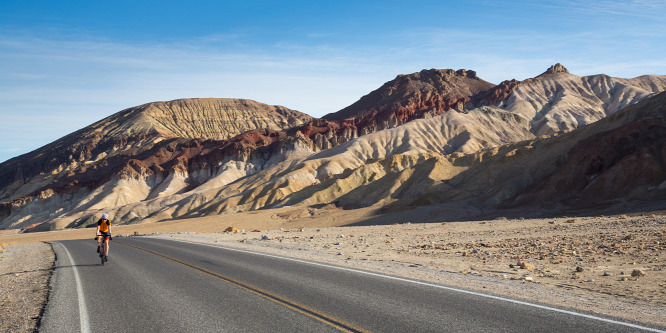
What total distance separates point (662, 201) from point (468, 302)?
42.3m

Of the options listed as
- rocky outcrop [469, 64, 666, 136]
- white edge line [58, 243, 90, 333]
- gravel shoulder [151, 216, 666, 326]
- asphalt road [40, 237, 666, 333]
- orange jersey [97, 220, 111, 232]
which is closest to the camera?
asphalt road [40, 237, 666, 333]

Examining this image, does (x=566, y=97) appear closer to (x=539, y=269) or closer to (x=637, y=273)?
(x=539, y=269)

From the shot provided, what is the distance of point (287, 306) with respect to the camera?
9445mm

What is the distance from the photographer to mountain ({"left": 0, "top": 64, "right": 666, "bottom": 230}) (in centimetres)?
6906

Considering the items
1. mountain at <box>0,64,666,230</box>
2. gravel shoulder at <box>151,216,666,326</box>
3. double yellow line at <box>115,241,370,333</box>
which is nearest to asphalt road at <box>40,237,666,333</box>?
double yellow line at <box>115,241,370,333</box>

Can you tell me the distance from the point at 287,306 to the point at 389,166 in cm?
9877

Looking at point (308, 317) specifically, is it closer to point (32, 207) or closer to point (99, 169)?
point (32, 207)

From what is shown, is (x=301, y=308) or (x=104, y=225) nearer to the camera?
(x=301, y=308)

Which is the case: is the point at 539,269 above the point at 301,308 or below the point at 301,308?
below

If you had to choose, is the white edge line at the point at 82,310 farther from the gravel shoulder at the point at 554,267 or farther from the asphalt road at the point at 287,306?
the gravel shoulder at the point at 554,267

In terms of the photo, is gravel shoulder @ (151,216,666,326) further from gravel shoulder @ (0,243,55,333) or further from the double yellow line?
gravel shoulder @ (0,243,55,333)

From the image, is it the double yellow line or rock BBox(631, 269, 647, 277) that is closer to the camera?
the double yellow line

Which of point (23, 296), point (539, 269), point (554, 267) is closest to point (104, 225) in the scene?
point (23, 296)

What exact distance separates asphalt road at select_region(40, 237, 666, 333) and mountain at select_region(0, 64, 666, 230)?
42930 mm
